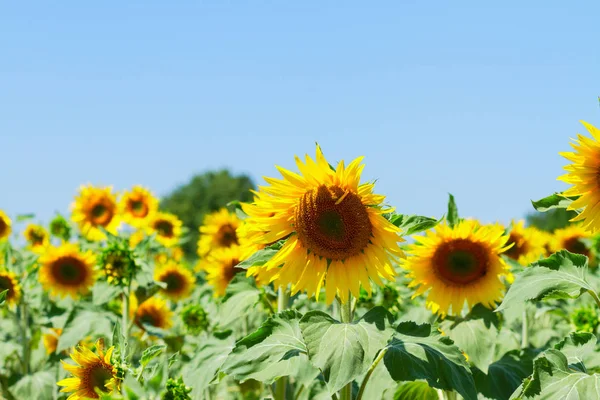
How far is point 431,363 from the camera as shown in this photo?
9.02 ft

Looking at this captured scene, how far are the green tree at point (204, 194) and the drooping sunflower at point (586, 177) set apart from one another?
146 feet

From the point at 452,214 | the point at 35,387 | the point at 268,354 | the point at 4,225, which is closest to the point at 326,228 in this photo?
the point at 268,354

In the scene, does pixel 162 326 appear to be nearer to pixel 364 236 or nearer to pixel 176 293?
pixel 176 293

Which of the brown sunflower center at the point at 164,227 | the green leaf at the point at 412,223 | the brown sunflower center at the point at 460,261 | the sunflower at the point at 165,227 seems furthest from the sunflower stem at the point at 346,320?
the brown sunflower center at the point at 164,227

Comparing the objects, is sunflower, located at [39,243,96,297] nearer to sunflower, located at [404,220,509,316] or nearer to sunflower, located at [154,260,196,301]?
sunflower, located at [154,260,196,301]

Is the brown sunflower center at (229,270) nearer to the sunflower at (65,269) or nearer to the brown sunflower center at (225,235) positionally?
the brown sunflower center at (225,235)

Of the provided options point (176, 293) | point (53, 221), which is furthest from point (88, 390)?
point (53, 221)

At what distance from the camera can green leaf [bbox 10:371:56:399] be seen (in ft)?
16.9

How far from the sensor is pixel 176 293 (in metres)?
6.93

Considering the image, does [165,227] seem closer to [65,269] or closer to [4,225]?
[4,225]

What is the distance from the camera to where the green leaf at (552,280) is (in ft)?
9.27

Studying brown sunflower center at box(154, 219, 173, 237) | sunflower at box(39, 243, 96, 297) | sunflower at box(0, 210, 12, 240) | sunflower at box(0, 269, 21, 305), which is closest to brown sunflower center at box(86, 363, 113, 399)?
sunflower at box(0, 269, 21, 305)

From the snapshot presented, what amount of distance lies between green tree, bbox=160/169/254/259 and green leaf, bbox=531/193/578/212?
4448cm

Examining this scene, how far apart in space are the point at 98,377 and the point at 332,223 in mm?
1149
